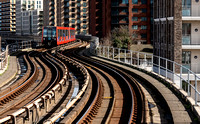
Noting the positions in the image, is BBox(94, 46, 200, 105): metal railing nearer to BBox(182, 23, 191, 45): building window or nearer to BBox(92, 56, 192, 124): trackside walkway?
BBox(92, 56, 192, 124): trackside walkway

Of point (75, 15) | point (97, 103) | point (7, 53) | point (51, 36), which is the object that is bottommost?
point (97, 103)

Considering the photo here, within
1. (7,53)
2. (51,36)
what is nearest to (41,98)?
(7,53)

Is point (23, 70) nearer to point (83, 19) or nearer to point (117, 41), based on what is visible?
point (117, 41)

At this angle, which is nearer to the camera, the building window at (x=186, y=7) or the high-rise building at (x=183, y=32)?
the high-rise building at (x=183, y=32)

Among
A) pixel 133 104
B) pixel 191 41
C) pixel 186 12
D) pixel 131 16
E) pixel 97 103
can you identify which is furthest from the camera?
pixel 131 16

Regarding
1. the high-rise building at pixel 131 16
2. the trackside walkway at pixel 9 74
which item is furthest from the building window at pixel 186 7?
the high-rise building at pixel 131 16

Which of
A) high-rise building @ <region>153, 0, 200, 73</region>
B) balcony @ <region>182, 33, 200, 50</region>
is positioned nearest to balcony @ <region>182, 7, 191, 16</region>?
high-rise building @ <region>153, 0, 200, 73</region>

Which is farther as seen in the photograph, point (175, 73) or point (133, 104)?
point (175, 73)

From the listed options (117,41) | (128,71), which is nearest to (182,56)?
(128,71)

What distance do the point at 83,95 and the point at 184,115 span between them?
691 centimetres

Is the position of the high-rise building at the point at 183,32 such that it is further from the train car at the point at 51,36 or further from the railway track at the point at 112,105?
the train car at the point at 51,36

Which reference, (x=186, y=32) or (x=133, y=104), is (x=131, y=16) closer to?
(x=186, y=32)

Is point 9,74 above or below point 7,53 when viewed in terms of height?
below

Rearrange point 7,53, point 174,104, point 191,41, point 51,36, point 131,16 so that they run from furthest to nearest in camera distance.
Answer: point 131,16
point 51,36
point 7,53
point 191,41
point 174,104
